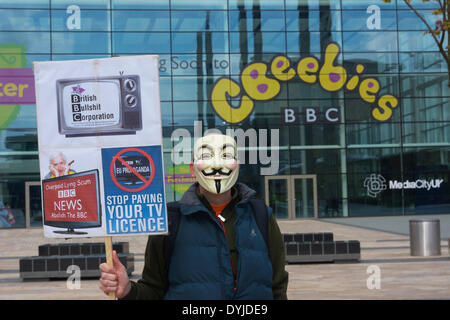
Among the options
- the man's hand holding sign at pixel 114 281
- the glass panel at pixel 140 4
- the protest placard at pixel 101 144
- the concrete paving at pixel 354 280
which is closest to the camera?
the man's hand holding sign at pixel 114 281

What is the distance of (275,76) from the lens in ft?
119

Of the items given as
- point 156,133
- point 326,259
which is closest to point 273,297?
point 156,133

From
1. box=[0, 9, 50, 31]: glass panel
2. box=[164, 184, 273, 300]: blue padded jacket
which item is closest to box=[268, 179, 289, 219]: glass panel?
box=[0, 9, 50, 31]: glass panel

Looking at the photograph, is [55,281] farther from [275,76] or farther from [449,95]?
[449,95]

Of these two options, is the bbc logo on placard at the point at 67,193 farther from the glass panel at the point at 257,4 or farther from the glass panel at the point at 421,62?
the glass panel at the point at 421,62

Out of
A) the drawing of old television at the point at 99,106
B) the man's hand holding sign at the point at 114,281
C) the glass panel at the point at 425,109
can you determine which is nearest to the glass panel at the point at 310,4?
the glass panel at the point at 425,109

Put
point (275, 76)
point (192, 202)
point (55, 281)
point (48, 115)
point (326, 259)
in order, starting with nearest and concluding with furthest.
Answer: point (192, 202)
point (48, 115)
point (55, 281)
point (326, 259)
point (275, 76)

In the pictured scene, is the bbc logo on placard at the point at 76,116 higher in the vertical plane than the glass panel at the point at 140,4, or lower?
lower

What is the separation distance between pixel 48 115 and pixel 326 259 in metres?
12.4

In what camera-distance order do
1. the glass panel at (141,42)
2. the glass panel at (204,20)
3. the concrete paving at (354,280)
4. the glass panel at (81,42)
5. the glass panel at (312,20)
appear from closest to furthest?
the concrete paving at (354,280) → the glass panel at (81,42) → the glass panel at (141,42) → the glass panel at (204,20) → the glass panel at (312,20)

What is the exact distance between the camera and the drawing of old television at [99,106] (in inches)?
145

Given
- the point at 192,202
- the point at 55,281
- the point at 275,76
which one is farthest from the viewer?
the point at 275,76

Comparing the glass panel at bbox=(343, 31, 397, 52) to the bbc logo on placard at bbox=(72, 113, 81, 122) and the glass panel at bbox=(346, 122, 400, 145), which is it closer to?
the glass panel at bbox=(346, 122, 400, 145)

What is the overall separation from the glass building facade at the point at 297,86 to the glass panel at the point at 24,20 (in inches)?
2.6
